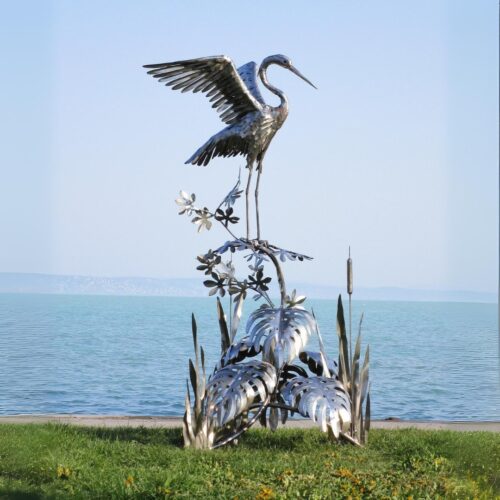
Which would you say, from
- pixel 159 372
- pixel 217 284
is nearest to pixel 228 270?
pixel 217 284

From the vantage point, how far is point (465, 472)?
616cm

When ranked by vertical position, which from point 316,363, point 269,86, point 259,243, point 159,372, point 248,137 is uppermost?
point 269,86

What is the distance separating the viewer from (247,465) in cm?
599

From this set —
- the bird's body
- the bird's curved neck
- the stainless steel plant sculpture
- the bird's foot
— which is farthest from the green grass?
the bird's curved neck

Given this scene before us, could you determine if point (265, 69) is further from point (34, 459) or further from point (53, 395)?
point (53, 395)

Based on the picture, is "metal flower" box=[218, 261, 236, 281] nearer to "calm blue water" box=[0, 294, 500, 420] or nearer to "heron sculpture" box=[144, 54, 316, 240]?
"heron sculpture" box=[144, 54, 316, 240]

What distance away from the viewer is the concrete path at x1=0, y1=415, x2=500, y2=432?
25.7 ft

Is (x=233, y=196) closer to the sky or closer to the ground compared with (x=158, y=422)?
closer to the sky

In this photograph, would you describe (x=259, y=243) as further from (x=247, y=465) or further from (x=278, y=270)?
(x=247, y=465)

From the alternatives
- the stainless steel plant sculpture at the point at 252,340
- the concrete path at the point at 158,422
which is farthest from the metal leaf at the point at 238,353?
the concrete path at the point at 158,422

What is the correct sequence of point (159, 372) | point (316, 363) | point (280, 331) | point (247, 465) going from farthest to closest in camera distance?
1. point (159, 372)
2. point (316, 363)
3. point (280, 331)
4. point (247, 465)

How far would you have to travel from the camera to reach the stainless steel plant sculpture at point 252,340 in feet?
20.9

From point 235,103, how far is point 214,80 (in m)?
0.21

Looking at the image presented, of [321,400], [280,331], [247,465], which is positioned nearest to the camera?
[247,465]
